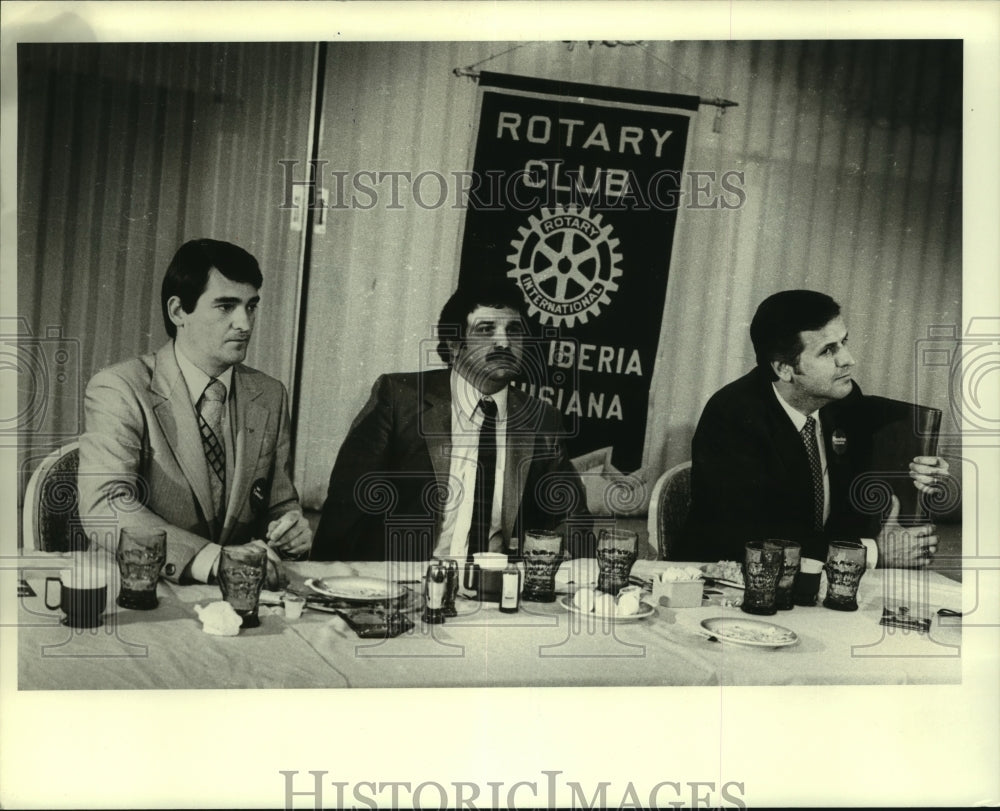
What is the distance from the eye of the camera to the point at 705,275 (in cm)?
321

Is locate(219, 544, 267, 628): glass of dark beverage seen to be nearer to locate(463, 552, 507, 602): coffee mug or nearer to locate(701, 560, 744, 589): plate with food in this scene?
locate(463, 552, 507, 602): coffee mug

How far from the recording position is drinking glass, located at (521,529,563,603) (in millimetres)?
3137

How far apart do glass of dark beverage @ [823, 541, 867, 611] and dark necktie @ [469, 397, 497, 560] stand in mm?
1021

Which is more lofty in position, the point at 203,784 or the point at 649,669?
the point at 649,669

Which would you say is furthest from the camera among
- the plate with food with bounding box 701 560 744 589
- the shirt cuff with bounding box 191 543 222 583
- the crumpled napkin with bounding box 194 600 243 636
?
the plate with food with bounding box 701 560 744 589

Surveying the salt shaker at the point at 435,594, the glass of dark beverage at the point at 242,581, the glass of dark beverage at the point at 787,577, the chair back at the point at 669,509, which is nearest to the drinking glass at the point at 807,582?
the glass of dark beverage at the point at 787,577

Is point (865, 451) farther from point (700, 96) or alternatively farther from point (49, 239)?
point (49, 239)

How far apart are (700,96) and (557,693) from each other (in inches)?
71.7

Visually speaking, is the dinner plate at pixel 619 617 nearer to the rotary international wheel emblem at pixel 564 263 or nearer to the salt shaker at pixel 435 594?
the salt shaker at pixel 435 594

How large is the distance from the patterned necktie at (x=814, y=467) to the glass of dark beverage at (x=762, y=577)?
0.55 feet

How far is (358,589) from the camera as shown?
3123 mm

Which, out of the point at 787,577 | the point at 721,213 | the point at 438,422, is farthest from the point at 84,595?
the point at 721,213

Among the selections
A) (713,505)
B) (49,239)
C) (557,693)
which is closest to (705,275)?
(713,505)
